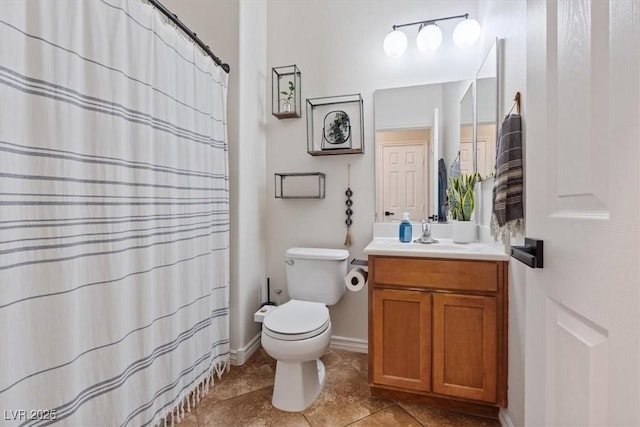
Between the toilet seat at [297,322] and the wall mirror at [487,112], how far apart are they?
1.21 meters

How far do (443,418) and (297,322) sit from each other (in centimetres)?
87

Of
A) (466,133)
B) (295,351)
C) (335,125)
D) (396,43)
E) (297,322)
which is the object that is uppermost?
(396,43)

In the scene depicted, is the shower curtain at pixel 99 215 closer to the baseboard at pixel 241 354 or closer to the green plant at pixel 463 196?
the baseboard at pixel 241 354

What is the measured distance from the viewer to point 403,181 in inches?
81.0

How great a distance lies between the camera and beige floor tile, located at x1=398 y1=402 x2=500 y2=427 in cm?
143

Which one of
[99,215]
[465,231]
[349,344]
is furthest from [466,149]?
[99,215]

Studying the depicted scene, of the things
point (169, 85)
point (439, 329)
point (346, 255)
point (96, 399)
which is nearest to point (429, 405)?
point (439, 329)

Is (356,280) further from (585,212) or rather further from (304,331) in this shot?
(585,212)

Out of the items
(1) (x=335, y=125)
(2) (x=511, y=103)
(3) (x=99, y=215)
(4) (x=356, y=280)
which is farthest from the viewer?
(1) (x=335, y=125)

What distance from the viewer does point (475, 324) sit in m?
1.43

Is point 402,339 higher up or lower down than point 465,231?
lower down

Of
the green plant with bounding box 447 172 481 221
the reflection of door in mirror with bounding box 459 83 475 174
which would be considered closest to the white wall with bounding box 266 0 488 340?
the reflection of door in mirror with bounding box 459 83 475 174

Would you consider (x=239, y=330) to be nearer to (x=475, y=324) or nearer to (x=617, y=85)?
(x=475, y=324)

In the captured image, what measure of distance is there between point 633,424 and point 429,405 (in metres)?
1.36
